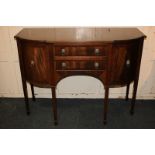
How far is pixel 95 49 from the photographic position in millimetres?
1987

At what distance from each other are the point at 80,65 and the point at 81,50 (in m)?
0.16

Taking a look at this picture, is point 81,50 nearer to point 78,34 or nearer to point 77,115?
point 78,34

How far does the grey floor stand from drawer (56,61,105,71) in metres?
0.71

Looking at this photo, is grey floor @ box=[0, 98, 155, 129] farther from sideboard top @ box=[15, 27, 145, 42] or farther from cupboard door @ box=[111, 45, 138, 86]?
sideboard top @ box=[15, 27, 145, 42]

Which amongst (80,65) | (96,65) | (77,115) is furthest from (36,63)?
(77,115)

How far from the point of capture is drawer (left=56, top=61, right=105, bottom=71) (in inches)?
81.0

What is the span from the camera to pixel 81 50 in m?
2.00

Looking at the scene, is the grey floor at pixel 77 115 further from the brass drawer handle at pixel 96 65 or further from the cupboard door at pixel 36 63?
the brass drawer handle at pixel 96 65

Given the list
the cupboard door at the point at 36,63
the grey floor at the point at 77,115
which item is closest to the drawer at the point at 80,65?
the cupboard door at the point at 36,63

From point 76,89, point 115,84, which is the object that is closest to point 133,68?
point 115,84

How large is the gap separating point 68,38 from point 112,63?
50 cm

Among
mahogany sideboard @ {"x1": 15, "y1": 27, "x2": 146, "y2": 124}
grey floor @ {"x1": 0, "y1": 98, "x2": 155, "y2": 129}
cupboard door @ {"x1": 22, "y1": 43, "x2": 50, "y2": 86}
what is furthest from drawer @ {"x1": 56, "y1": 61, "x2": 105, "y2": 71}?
grey floor @ {"x1": 0, "y1": 98, "x2": 155, "y2": 129}

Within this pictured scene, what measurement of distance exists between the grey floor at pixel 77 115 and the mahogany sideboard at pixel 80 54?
0.51 metres
